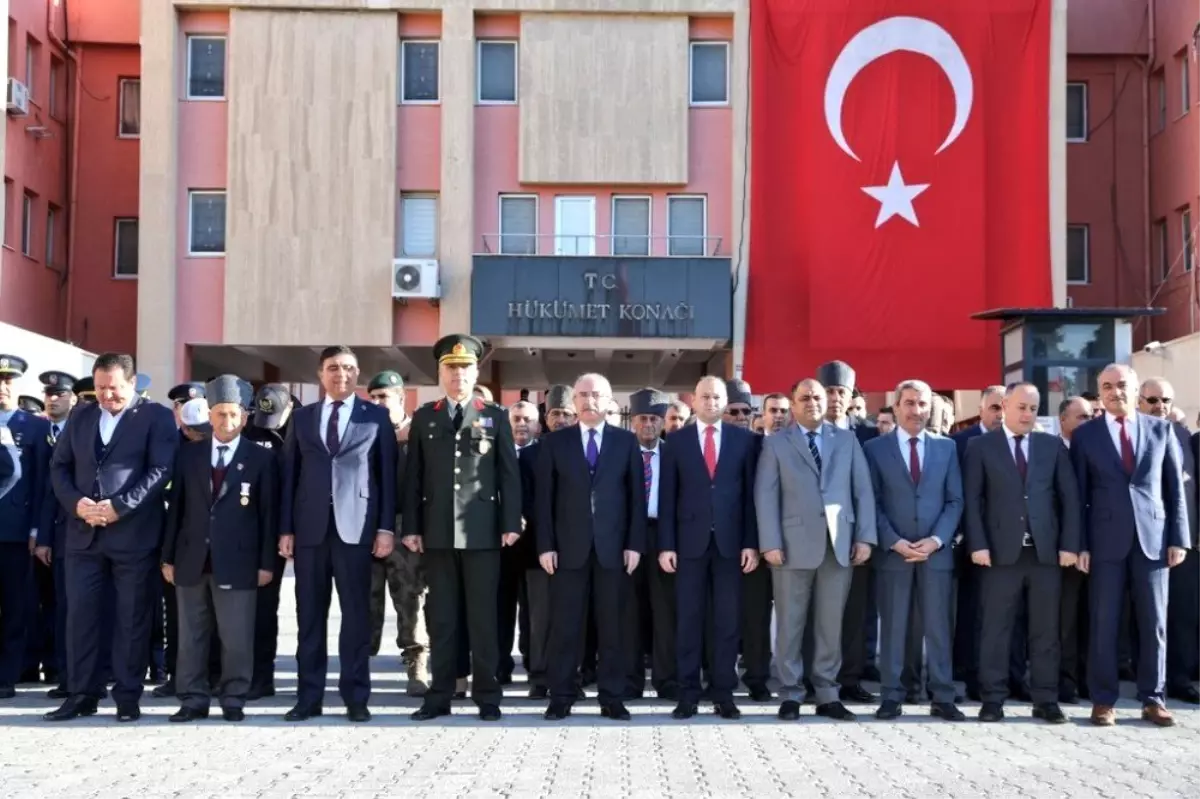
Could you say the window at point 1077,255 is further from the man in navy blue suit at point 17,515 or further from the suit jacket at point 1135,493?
the man in navy blue suit at point 17,515

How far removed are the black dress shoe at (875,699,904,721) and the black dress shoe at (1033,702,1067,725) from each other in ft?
2.83

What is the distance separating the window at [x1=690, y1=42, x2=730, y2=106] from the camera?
28531 mm

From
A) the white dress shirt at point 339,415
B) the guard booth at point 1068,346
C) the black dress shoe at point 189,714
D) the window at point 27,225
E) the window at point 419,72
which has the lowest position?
the black dress shoe at point 189,714

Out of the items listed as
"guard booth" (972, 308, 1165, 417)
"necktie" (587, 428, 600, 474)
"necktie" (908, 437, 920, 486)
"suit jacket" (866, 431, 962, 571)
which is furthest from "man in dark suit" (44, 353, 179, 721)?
"guard booth" (972, 308, 1165, 417)

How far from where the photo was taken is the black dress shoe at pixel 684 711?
997 centimetres

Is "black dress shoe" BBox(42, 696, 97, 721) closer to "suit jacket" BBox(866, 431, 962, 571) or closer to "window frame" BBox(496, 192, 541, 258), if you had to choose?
"suit jacket" BBox(866, 431, 962, 571)

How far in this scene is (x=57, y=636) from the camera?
11.4 meters

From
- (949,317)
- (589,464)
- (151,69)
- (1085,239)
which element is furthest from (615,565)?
(1085,239)

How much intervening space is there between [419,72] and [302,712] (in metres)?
20.2

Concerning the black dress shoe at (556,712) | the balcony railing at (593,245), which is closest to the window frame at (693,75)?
Answer: the balcony railing at (593,245)

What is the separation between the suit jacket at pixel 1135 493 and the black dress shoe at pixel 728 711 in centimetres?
247

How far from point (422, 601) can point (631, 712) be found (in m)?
2.34

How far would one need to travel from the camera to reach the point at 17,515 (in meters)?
11.1

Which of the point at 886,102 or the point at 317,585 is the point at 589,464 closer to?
the point at 317,585
